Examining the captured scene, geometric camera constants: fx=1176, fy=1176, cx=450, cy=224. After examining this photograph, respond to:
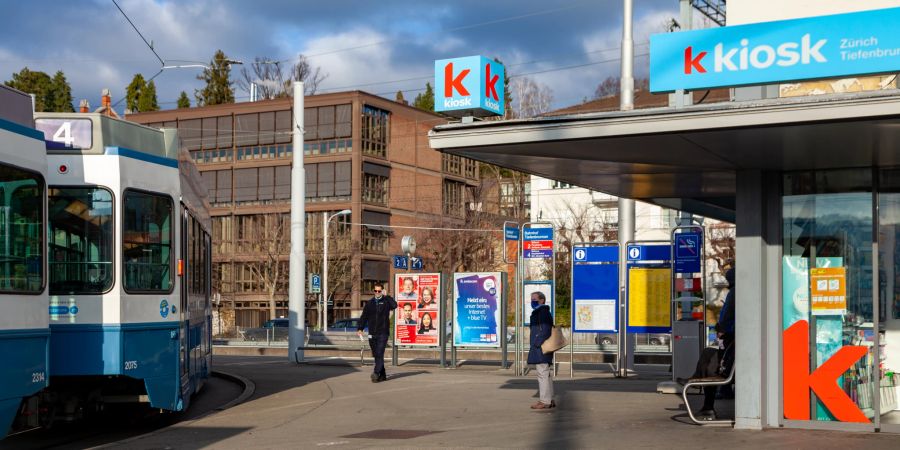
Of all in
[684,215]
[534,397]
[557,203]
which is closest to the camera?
[534,397]

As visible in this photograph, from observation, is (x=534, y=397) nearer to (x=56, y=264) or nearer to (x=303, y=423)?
(x=303, y=423)

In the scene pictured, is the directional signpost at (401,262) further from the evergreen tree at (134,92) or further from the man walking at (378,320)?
the evergreen tree at (134,92)

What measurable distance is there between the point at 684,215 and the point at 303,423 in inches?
474

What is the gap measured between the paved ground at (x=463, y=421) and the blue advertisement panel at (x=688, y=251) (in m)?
2.10

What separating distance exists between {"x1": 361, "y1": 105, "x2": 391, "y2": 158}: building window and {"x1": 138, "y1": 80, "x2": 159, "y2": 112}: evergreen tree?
2948 cm

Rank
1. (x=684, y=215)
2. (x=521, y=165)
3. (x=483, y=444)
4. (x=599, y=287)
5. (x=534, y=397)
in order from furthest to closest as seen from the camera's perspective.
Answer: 1. (x=684, y=215)
2. (x=599, y=287)
3. (x=534, y=397)
4. (x=521, y=165)
5. (x=483, y=444)

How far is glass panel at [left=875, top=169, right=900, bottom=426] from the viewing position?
12492 millimetres

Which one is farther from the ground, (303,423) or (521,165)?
(521,165)

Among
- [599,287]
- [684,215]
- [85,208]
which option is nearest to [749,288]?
[85,208]

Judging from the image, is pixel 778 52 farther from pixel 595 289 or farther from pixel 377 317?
pixel 377 317

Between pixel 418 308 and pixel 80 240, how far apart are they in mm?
12580

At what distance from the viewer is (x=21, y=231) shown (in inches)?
429

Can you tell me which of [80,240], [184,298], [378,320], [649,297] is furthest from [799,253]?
[378,320]

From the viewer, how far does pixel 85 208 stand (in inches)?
500
